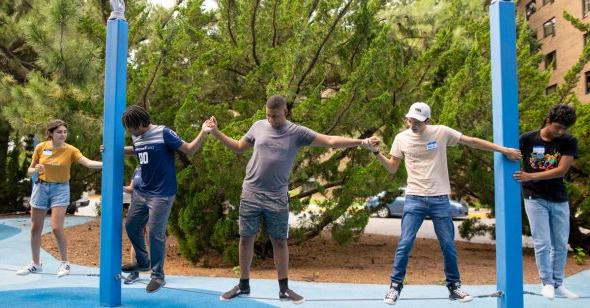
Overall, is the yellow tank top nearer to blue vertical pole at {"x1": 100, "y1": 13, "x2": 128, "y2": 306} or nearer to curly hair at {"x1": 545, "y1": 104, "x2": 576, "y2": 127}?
blue vertical pole at {"x1": 100, "y1": 13, "x2": 128, "y2": 306}

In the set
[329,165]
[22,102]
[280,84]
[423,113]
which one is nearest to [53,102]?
[22,102]

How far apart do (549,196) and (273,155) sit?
2.32m

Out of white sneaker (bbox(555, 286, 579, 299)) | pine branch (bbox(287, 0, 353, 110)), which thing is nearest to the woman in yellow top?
pine branch (bbox(287, 0, 353, 110))

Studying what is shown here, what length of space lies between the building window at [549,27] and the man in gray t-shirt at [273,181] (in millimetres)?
30106

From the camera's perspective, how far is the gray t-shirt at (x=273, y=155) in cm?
423

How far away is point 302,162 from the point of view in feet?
23.7

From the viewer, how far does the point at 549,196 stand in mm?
4449

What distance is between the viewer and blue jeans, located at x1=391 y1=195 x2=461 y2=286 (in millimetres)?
4094

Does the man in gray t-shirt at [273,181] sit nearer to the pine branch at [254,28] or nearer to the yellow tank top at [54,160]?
the yellow tank top at [54,160]

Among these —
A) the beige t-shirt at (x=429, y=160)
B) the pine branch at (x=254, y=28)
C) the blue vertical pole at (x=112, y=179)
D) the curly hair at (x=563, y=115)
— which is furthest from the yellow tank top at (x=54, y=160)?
the curly hair at (x=563, y=115)

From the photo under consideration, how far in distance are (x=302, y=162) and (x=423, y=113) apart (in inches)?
128

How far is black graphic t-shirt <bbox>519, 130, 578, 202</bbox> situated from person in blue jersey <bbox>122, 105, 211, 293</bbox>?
107 inches

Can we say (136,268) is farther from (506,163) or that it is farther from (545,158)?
(545,158)

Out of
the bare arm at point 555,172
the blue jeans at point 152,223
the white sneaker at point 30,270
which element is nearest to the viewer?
the bare arm at point 555,172
